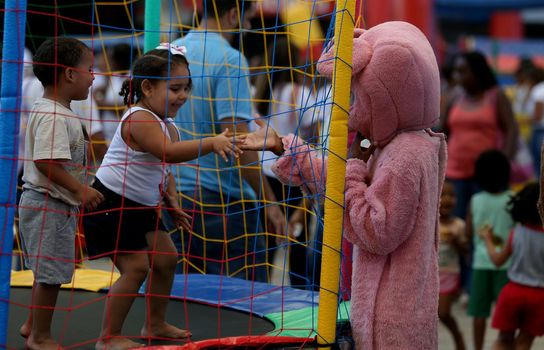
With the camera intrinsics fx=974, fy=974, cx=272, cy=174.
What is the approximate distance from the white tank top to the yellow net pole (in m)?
0.74

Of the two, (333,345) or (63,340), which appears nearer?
(333,345)

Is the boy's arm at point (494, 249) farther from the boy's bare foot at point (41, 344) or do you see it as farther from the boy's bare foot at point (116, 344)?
the boy's bare foot at point (41, 344)

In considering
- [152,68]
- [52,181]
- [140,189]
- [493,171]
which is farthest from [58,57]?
[493,171]

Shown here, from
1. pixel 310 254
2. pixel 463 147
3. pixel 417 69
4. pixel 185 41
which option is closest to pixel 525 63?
pixel 463 147

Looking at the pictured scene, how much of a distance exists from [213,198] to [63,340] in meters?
1.33

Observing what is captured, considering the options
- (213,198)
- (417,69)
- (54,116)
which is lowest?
(213,198)

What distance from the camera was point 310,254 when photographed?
718 centimetres

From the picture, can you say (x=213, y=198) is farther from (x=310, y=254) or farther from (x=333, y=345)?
(x=310, y=254)

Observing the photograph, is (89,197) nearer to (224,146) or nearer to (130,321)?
(224,146)

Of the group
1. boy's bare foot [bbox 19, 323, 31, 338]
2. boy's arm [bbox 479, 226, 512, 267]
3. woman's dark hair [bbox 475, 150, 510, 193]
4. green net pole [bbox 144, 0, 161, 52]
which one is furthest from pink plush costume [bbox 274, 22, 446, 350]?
woman's dark hair [bbox 475, 150, 510, 193]

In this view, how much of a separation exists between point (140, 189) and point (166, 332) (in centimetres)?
63

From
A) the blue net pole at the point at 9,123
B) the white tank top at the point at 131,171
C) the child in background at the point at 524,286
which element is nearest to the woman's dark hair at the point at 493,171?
the child in background at the point at 524,286

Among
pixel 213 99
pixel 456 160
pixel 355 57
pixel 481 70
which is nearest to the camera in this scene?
pixel 355 57

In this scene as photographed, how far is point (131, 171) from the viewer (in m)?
4.02
